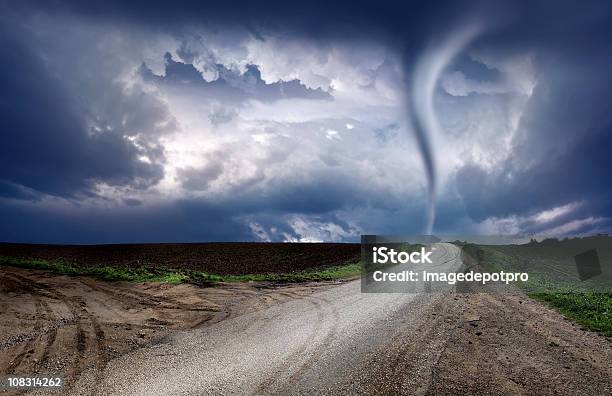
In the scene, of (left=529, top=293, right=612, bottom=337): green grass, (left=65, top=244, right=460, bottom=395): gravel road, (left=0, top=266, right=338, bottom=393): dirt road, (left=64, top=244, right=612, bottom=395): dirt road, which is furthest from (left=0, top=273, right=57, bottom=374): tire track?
(left=529, top=293, right=612, bottom=337): green grass

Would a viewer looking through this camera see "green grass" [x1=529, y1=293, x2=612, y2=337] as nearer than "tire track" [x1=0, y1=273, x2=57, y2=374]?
No

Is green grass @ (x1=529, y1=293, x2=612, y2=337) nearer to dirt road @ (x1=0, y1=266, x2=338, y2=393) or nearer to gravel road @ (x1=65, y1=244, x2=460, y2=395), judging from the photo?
gravel road @ (x1=65, y1=244, x2=460, y2=395)

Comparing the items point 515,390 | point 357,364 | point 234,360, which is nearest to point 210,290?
point 234,360

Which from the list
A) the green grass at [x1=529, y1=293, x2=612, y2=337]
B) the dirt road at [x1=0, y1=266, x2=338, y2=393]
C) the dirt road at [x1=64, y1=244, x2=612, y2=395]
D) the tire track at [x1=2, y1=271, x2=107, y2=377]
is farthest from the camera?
the green grass at [x1=529, y1=293, x2=612, y2=337]

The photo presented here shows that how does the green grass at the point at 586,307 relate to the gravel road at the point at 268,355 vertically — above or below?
above

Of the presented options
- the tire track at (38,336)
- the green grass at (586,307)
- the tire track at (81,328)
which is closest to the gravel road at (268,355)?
the tire track at (81,328)

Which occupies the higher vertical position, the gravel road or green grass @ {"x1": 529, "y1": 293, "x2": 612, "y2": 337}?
green grass @ {"x1": 529, "y1": 293, "x2": 612, "y2": 337}

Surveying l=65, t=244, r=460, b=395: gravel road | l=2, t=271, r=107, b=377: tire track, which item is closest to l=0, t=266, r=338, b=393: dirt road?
l=2, t=271, r=107, b=377: tire track

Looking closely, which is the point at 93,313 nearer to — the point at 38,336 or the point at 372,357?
the point at 38,336

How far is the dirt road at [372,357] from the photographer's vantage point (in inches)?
339

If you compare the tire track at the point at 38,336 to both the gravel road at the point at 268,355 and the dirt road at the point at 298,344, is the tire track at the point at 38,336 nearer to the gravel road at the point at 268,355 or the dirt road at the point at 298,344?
the dirt road at the point at 298,344

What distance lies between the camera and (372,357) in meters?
10.1

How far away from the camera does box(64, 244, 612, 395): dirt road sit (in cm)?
860

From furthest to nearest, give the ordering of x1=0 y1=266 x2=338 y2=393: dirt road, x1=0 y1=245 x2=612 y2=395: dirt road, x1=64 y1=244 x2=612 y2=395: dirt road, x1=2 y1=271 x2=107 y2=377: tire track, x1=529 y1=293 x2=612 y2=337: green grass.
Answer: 1. x1=529 y1=293 x2=612 y2=337: green grass
2. x1=0 y1=266 x2=338 y2=393: dirt road
3. x1=2 y1=271 x2=107 y2=377: tire track
4. x1=0 y1=245 x2=612 y2=395: dirt road
5. x1=64 y1=244 x2=612 y2=395: dirt road
